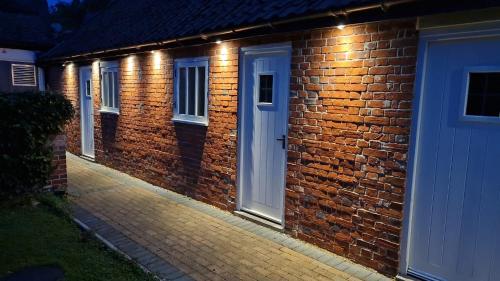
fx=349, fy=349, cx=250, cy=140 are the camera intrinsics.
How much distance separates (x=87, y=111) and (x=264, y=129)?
7.26 m

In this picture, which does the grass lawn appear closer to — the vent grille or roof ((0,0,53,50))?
the vent grille

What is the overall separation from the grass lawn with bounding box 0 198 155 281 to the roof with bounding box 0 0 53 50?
9.21 m

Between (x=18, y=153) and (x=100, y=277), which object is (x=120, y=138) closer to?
(x=18, y=153)

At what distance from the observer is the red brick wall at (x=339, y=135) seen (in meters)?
3.82

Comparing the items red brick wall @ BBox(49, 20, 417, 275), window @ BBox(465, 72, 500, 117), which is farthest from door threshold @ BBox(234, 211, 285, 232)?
window @ BBox(465, 72, 500, 117)

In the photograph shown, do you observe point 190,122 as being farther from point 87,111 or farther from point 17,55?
point 17,55

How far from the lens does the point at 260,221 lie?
5473mm

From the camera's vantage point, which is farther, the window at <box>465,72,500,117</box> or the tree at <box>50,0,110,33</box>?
the tree at <box>50,0,110,33</box>

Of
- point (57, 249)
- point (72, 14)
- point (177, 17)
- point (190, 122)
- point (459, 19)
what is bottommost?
point (57, 249)

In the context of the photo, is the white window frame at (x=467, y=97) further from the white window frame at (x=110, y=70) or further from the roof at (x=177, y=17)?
the white window frame at (x=110, y=70)

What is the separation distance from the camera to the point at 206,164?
635cm

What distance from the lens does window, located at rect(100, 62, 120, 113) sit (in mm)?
8875

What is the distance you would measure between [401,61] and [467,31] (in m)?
0.64

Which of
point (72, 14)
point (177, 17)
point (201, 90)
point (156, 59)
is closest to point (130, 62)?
point (156, 59)
